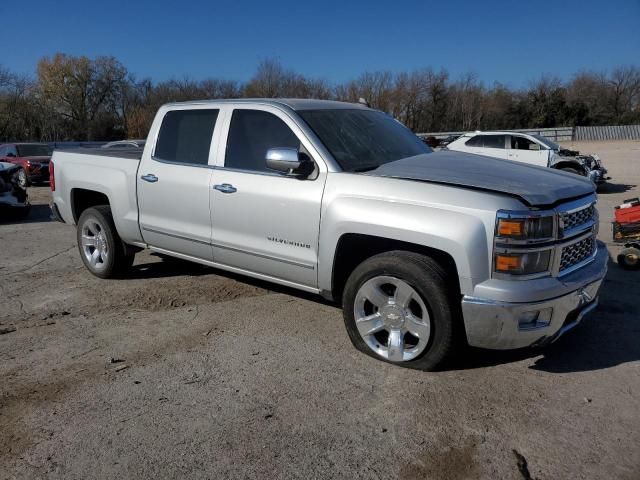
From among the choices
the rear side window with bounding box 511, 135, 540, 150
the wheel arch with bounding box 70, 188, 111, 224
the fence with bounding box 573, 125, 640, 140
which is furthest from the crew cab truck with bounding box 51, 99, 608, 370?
the fence with bounding box 573, 125, 640, 140

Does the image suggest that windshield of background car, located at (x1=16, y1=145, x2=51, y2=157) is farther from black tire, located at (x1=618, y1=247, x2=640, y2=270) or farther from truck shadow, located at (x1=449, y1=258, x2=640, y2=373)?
truck shadow, located at (x1=449, y1=258, x2=640, y2=373)

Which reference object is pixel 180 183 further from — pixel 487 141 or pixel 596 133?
pixel 596 133

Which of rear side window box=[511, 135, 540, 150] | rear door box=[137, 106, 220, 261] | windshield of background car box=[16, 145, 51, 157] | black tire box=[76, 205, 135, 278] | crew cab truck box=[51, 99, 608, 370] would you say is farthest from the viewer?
windshield of background car box=[16, 145, 51, 157]

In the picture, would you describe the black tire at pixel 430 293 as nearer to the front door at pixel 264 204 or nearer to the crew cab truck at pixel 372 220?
the crew cab truck at pixel 372 220

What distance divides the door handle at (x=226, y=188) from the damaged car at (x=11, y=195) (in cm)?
774

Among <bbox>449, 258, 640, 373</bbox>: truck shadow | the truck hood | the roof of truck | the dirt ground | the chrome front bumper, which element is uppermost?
the roof of truck

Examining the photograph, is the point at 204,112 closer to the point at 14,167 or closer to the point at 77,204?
the point at 77,204

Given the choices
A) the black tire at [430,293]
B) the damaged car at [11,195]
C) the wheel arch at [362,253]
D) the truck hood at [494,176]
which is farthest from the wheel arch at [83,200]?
the damaged car at [11,195]

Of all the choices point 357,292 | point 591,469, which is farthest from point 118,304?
point 591,469

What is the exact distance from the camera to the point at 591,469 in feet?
8.92

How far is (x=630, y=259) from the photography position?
6.16m

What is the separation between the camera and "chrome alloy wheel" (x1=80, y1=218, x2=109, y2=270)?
6.01 metres

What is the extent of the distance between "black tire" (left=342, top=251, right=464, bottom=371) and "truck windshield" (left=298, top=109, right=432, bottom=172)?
826 mm

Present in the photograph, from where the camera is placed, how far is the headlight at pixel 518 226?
127 inches
